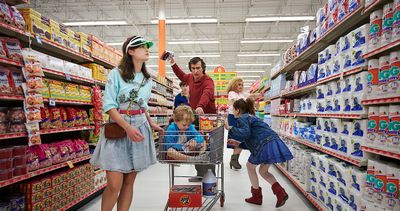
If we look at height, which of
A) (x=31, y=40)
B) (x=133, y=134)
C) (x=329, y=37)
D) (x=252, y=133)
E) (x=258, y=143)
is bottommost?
(x=258, y=143)

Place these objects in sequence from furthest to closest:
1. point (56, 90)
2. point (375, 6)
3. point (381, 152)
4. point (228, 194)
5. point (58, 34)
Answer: point (228, 194) < point (58, 34) < point (56, 90) < point (375, 6) < point (381, 152)

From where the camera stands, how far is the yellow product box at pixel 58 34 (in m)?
3.13

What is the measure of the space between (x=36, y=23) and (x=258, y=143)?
104 inches

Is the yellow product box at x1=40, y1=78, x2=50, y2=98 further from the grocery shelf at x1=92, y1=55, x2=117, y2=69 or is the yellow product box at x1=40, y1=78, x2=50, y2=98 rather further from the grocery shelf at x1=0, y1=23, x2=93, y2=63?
the grocery shelf at x1=92, y1=55, x2=117, y2=69

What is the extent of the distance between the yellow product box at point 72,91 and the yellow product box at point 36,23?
0.59 meters

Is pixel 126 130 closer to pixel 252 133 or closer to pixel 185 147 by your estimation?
pixel 185 147

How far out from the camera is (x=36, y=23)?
2.83m

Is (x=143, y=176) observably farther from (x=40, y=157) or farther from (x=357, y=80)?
(x=357, y=80)

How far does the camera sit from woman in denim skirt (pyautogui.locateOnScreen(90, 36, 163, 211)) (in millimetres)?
2111

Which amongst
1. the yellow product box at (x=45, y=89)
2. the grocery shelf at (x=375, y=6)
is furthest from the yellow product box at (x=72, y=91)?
the grocery shelf at (x=375, y=6)

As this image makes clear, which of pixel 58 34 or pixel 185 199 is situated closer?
pixel 185 199

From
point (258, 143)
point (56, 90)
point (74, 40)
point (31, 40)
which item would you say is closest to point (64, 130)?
point (56, 90)

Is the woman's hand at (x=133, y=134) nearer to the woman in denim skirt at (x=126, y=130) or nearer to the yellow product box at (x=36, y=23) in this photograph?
the woman in denim skirt at (x=126, y=130)

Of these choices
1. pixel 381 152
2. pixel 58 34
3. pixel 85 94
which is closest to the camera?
pixel 381 152
